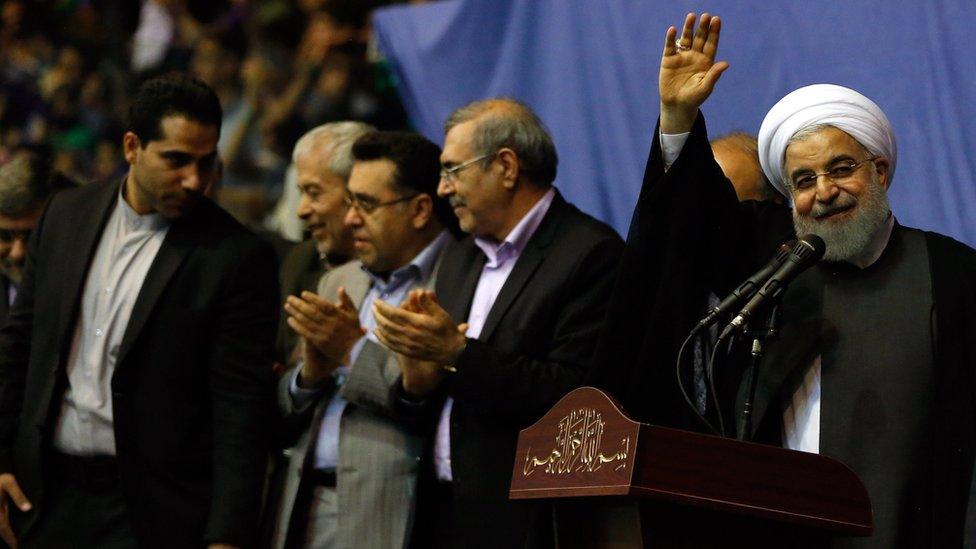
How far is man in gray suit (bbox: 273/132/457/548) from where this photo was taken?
14.2 feet

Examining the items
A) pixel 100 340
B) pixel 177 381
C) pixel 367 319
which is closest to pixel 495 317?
pixel 367 319

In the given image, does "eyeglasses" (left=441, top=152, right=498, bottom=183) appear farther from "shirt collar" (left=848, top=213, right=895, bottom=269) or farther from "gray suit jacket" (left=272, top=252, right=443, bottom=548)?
"shirt collar" (left=848, top=213, right=895, bottom=269)

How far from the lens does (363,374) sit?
4387 millimetres

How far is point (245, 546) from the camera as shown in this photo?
420cm

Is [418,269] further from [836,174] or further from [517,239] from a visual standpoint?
[836,174]

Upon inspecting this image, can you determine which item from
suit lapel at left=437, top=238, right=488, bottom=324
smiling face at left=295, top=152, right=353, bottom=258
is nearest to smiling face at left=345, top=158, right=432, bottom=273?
suit lapel at left=437, top=238, right=488, bottom=324

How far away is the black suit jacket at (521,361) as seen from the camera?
3990 mm

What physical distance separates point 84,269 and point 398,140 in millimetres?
1174

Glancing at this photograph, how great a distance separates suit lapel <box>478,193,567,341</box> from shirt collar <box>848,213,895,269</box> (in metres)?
1.05

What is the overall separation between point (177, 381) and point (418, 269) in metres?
0.91

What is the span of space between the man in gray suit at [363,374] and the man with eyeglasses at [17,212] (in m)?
1.06

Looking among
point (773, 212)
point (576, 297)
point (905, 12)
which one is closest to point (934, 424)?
point (773, 212)

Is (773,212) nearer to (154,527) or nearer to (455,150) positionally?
(455,150)

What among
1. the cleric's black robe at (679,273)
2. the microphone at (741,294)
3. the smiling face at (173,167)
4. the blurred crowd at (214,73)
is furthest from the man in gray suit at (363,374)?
the blurred crowd at (214,73)
